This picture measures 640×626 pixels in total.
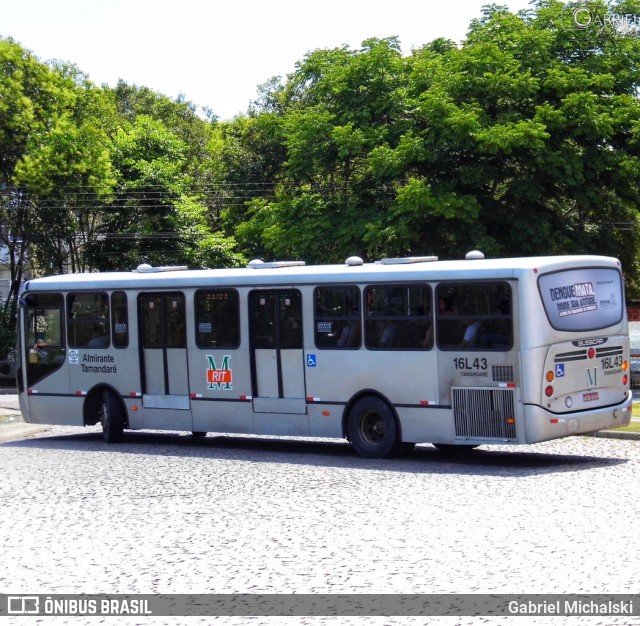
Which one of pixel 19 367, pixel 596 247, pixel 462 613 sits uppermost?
pixel 596 247

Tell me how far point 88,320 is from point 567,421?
968cm

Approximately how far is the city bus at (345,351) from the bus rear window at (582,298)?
27 mm

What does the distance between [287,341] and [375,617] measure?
11561 millimetres

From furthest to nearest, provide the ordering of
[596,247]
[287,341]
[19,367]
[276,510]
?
[596,247], [19,367], [287,341], [276,510]

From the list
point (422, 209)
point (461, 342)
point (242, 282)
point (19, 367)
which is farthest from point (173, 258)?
point (461, 342)

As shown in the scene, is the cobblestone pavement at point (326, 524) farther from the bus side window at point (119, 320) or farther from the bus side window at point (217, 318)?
the bus side window at point (119, 320)

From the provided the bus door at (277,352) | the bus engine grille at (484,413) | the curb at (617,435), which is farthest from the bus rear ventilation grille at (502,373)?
the curb at (617,435)

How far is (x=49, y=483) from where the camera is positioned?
15.8m

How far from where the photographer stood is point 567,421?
16188 mm

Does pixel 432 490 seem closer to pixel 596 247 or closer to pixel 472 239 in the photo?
pixel 472 239

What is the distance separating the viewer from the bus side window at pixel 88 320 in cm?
2192

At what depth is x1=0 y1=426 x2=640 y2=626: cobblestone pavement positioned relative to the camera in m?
8.91

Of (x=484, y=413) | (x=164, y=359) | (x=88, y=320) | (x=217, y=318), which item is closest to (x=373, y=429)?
(x=484, y=413)

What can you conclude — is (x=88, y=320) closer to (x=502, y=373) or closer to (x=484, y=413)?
(x=484, y=413)
